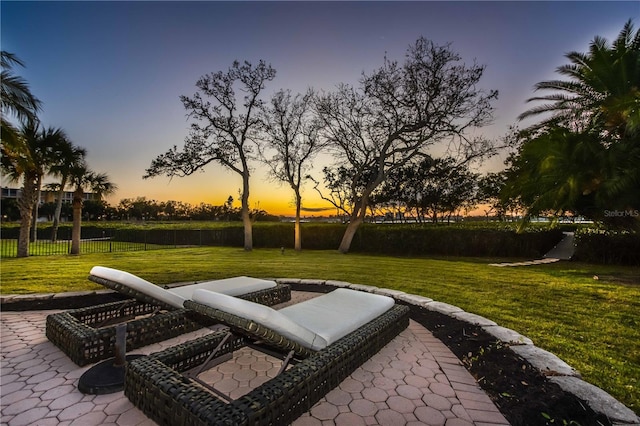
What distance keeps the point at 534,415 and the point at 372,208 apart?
25.3 metres

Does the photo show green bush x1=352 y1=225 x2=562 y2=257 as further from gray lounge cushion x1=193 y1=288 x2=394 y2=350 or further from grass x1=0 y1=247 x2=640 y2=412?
gray lounge cushion x1=193 y1=288 x2=394 y2=350

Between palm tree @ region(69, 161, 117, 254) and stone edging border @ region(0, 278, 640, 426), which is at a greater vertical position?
palm tree @ region(69, 161, 117, 254)

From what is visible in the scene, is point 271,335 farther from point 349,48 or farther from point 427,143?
point 427,143

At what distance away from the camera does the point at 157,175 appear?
18.7m

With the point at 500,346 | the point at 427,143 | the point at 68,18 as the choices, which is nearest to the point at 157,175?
the point at 68,18

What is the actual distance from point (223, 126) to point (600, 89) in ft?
58.8

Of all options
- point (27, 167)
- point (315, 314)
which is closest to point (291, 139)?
point (27, 167)

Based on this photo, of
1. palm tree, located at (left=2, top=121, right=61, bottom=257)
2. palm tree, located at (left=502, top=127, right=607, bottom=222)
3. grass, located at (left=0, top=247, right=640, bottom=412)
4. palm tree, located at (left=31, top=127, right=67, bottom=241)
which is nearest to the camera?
grass, located at (left=0, top=247, right=640, bottom=412)

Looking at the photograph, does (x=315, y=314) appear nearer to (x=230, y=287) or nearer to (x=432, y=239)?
(x=230, y=287)

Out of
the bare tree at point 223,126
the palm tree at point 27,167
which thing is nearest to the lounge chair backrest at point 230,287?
the palm tree at point 27,167

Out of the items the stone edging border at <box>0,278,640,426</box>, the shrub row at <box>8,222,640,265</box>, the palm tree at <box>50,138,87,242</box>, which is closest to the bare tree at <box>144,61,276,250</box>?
the palm tree at <box>50,138,87,242</box>

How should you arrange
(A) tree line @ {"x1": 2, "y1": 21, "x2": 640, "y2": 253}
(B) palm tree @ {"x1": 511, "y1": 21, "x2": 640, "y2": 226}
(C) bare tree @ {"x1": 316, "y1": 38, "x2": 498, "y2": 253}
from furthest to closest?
(C) bare tree @ {"x1": 316, "y1": 38, "x2": 498, "y2": 253} < (A) tree line @ {"x1": 2, "y1": 21, "x2": 640, "y2": 253} < (B) palm tree @ {"x1": 511, "y1": 21, "x2": 640, "y2": 226}

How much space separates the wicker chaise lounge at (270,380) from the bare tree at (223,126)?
1674cm

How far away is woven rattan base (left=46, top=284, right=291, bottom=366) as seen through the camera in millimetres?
3156
